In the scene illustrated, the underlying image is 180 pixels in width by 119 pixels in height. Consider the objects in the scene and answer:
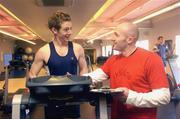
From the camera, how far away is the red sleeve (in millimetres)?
1734

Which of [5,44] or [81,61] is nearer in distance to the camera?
[81,61]

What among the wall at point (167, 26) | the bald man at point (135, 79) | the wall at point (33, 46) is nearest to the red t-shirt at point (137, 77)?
the bald man at point (135, 79)

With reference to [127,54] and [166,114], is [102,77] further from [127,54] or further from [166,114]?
[166,114]

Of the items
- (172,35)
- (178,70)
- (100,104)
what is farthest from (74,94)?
(172,35)

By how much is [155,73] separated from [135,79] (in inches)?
5.6

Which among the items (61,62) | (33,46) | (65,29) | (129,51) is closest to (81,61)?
(61,62)

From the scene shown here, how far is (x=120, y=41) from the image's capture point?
1879 mm

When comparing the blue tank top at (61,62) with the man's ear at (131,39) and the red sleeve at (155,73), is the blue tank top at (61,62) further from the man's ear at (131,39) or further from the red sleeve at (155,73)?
the red sleeve at (155,73)

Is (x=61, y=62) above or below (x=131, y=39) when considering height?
below

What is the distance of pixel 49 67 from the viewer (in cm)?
234

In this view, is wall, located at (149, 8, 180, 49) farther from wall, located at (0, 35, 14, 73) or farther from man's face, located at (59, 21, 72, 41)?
wall, located at (0, 35, 14, 73)

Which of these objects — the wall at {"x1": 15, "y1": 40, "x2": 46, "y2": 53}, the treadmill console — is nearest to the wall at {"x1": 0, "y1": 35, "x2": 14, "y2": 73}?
the wall at {"x1": 15, "y1": 40, "x2": 46, "y2": 53}

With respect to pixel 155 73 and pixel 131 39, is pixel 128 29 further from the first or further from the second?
pixel 155 73

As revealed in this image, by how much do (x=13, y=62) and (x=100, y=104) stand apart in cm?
459
